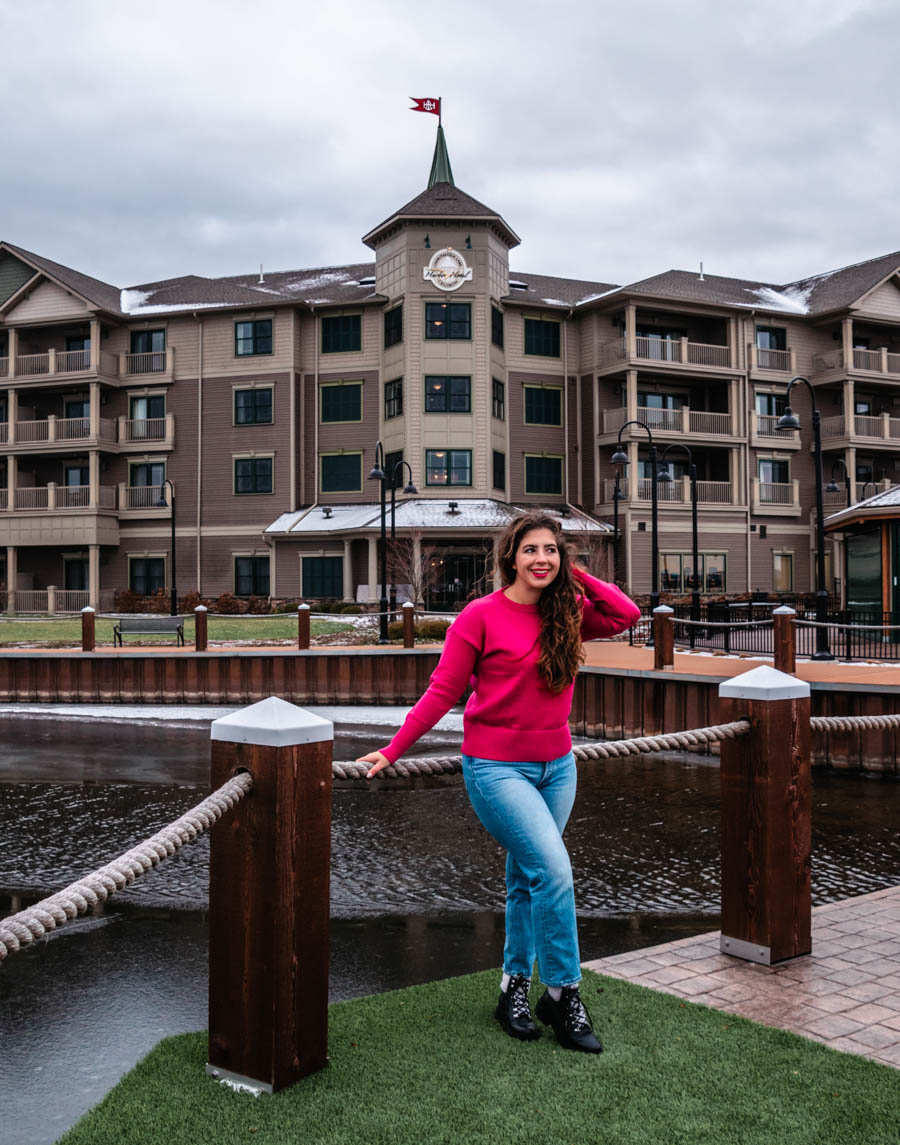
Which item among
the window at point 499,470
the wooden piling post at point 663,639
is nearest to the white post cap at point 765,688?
the wooden piling post at point 663,639

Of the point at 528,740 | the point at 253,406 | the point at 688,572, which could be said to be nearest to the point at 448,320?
the point at 253,406

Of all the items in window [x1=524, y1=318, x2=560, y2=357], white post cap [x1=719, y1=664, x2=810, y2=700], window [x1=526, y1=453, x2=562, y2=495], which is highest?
window [x1=524, y1=318, x2=560, y2=357]

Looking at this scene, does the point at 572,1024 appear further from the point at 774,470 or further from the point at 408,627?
the point at 774,470

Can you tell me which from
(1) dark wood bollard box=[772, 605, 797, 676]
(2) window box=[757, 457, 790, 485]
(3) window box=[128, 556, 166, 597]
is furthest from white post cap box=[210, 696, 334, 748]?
(2) window box=[757, 457, 790, 485]

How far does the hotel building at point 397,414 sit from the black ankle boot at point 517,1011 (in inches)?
1310

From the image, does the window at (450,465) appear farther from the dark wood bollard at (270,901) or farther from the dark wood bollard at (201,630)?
the dark wood bollard at (270,901)

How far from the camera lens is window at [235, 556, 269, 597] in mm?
39469

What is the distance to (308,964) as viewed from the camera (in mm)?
3455

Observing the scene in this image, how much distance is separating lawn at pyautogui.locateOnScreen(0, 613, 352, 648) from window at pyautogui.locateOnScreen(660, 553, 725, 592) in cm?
1432

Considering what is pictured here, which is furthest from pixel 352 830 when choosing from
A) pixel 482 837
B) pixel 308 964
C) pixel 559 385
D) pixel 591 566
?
pixel 559 385

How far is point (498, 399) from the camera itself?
39219mm

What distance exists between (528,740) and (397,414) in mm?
35348

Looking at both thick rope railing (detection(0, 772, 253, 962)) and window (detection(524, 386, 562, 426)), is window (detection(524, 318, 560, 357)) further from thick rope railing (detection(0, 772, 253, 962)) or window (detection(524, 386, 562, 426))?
thick rope railing (detection(0, 772, 253, 962))

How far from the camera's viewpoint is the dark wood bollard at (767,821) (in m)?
4.68
